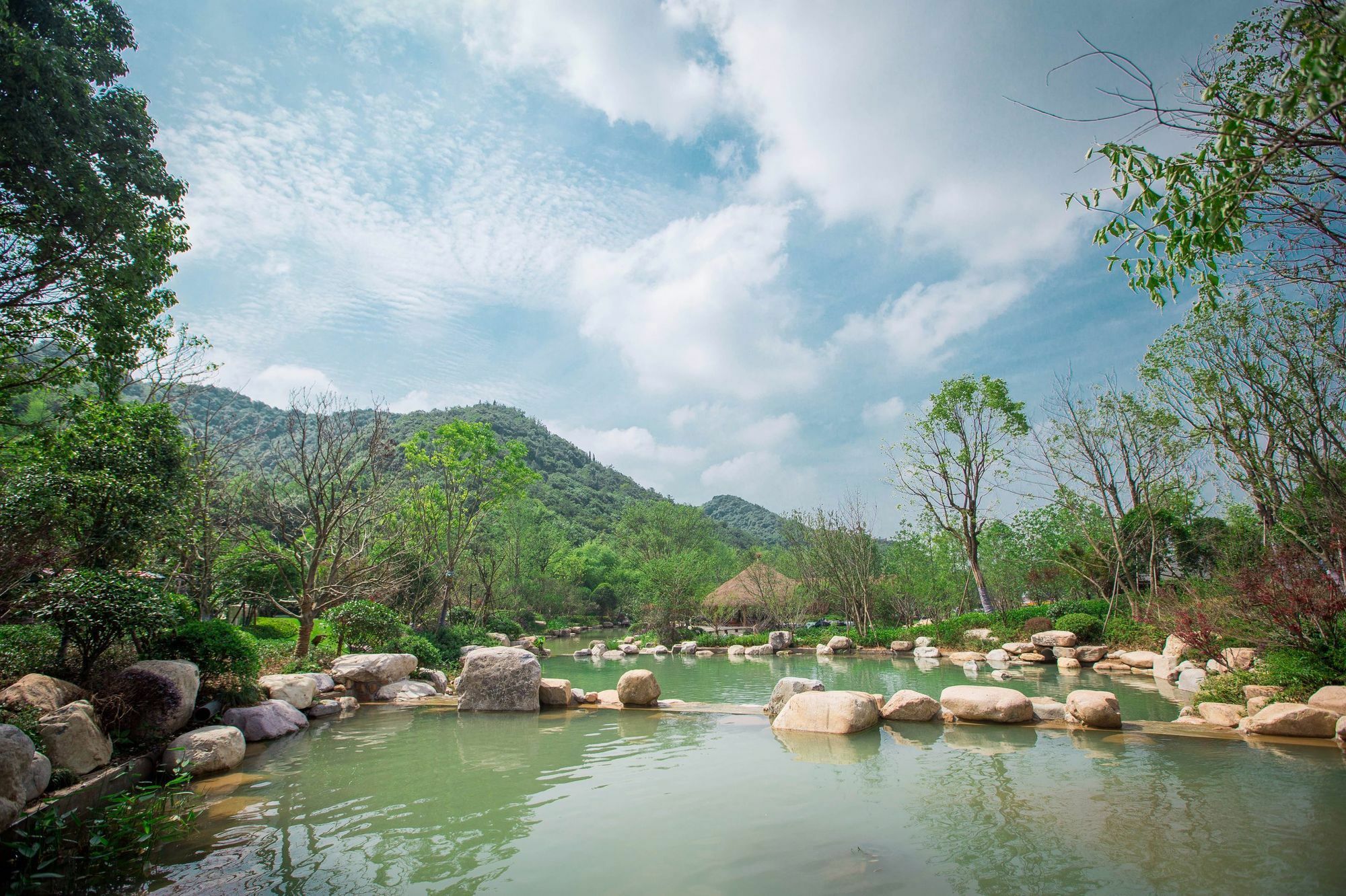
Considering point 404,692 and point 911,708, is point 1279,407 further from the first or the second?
point 404,692

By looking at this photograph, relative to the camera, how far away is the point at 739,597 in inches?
1313

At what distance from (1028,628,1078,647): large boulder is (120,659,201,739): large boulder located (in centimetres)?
2113

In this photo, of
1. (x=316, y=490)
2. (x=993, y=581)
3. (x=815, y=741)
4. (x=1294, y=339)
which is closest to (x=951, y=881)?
(x=815, y=741)

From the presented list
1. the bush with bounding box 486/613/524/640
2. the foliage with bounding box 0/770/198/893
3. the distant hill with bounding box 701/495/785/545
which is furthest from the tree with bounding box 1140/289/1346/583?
the distant hill with bounding box 701/495/785/545

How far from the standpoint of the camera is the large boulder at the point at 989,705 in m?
9.28

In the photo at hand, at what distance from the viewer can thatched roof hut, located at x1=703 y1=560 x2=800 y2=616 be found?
29.7m

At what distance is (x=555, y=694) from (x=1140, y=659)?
1498cm

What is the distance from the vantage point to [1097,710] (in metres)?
8.77

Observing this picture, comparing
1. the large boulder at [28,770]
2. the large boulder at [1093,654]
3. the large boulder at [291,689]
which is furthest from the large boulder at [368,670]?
the large boulder at [1093,654]

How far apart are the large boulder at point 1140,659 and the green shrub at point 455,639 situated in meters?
18.3

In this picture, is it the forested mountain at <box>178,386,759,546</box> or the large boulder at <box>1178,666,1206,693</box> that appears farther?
the forested mountain at <box>178,386,759,546</box>

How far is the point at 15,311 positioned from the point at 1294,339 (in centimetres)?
1982

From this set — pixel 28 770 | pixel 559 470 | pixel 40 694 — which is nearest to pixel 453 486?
pixel 40 694

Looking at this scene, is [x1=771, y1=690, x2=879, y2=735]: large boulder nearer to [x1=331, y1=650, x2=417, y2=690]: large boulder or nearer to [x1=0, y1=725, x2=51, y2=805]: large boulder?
[x1=331, y1=650, x2=417, y2=690]: large boulder
